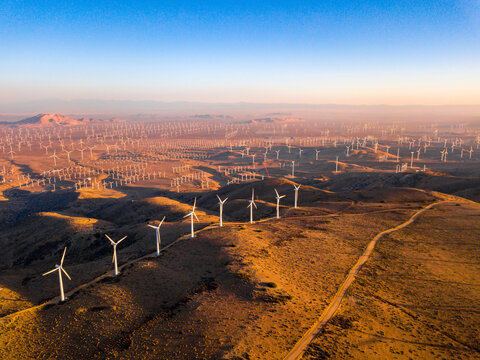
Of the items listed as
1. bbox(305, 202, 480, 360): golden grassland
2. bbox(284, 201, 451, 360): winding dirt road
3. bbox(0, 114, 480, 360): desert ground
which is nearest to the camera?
bbox(284, 201, 451, 360): winding dirt road

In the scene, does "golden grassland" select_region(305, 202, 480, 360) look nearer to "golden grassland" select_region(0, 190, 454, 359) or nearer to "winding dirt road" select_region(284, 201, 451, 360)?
"winding dirt road" select_region(284, 201, 451, 360)

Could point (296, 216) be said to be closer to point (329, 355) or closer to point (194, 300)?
point (194, 300)

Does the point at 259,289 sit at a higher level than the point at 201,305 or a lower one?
higher

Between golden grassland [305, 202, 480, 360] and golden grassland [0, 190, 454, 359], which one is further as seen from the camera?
golden grassland [0, 190, 454, 359]

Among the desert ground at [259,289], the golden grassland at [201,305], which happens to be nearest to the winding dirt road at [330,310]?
the desert ground at [259,289]

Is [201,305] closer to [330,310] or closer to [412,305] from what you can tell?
[330,310]

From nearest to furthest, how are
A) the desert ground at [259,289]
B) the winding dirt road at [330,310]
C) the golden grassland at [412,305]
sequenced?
the winding dirt road at [330,310] < the golden grassland at [412,305] < the desert ground at [259,289]

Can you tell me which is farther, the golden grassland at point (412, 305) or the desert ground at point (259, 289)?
the desert ground at point (259, 289)

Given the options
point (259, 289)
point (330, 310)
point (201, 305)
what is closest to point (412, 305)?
point (330, 310)

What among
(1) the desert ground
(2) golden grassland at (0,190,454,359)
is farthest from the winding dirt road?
(2) golden grassland at (0,190,454,359)

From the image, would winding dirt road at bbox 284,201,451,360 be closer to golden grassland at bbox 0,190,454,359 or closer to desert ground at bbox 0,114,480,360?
desert ground at bbox 0,114,480,360

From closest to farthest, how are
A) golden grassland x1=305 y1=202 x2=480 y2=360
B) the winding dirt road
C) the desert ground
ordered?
the winding dirt road
golden grassland x1=305 y1=202 x2=480 y2=360
the desert ground

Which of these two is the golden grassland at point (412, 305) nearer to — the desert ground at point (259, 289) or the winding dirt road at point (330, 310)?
the desert ground at point (259, 289)
